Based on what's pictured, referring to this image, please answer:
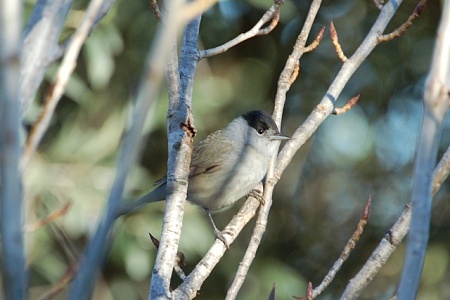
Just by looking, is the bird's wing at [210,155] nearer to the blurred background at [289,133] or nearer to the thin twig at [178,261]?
the blurred background at [289,133]

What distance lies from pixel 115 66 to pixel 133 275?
1.89m

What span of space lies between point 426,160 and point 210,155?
12.5 feet

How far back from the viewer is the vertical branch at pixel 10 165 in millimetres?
1330

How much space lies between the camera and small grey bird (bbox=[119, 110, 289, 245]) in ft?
16.6

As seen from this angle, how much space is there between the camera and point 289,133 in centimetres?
728

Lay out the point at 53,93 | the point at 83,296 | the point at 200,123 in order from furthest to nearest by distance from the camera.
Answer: the point at 200,123
the point at 53,93
the point at 83,296

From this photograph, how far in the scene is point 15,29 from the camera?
1.38m

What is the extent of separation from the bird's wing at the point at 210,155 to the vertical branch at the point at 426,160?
3708 millimetres

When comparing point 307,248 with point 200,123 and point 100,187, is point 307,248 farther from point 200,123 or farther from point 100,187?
point 100,187

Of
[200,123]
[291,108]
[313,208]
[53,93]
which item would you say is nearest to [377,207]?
[313,208]

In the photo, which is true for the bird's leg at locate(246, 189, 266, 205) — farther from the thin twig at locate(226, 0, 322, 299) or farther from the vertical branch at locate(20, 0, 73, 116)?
the vertical branch at locate(20, 0, 73, 116)

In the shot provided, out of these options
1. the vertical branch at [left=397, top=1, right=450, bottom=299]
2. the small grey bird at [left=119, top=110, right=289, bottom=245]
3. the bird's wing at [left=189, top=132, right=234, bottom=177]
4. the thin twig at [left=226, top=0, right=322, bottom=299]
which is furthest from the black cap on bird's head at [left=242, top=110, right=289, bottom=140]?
the vertical branch at [left=397, top=1, right=450, bottom=299]

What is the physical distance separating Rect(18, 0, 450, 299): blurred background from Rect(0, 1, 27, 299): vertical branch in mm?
4656

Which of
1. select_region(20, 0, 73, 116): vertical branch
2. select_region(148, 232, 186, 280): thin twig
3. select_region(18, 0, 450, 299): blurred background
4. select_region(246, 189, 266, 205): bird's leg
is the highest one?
select_region(20, 0, 73, 116): vertical branch
